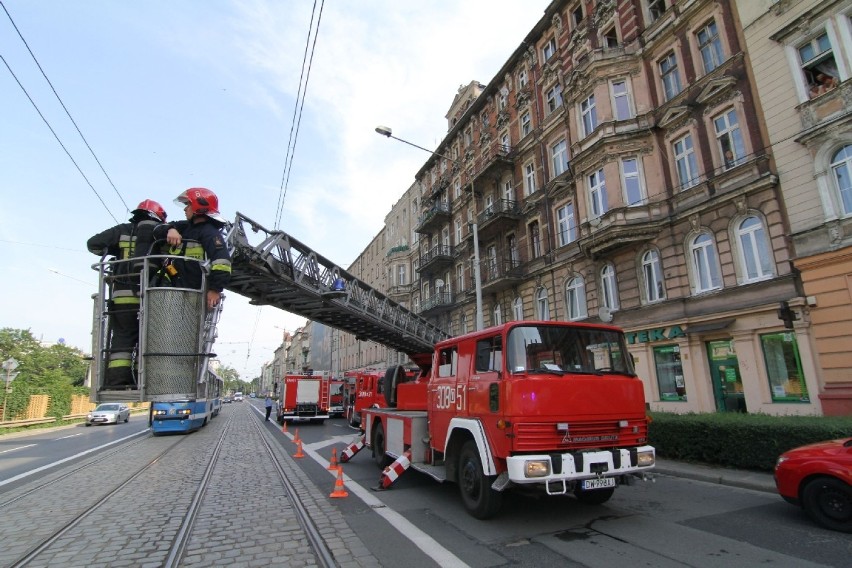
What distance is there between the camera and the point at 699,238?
50.8ft

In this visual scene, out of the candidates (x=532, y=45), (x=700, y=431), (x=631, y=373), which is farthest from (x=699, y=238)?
(x=532, y=45)

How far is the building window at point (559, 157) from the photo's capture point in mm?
21750

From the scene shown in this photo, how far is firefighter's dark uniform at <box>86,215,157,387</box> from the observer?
11.8 ft

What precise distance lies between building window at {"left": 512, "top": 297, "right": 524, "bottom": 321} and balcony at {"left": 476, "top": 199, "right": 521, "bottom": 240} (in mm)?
4178

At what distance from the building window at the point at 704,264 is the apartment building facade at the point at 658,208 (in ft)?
0.15

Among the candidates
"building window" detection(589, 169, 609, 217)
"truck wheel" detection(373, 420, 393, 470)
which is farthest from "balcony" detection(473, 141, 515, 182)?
"truck wheel" detection(373, 420, 393, 470)

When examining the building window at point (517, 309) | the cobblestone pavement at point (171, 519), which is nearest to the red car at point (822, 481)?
the cobblestone pavement at point (171, 519)

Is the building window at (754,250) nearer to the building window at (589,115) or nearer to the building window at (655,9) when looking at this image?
the building window at (589,115)

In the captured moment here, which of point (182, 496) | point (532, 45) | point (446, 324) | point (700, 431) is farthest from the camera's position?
point (446, 324)

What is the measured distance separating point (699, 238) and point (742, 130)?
3.52m

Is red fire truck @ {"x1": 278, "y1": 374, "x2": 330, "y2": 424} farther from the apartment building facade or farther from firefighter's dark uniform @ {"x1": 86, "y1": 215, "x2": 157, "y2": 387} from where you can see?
firefighter's dark uniform @ {"x1": 86, "y1": 215, "x2": 157, "y2": 387}

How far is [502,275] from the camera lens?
2434 centimetres

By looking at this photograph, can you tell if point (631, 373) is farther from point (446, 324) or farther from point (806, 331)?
point (446, 324)

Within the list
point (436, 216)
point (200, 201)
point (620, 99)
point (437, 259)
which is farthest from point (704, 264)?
A: point (436, 216)
